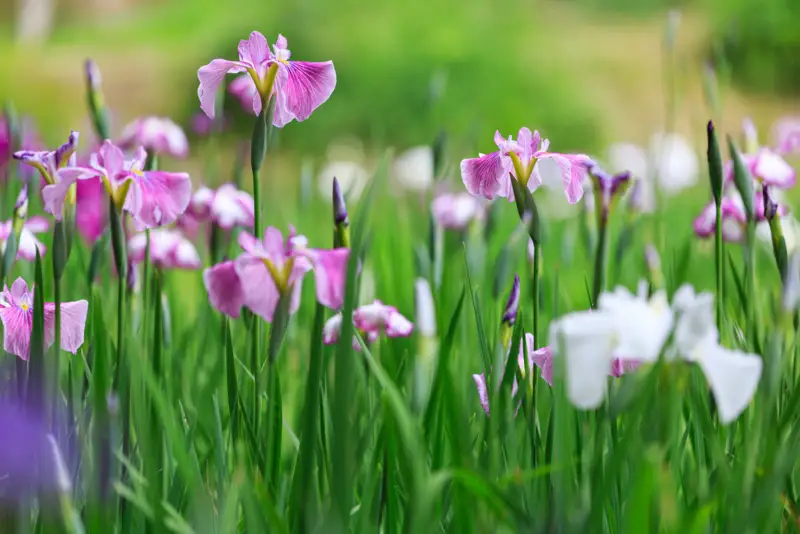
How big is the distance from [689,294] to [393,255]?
1.05m

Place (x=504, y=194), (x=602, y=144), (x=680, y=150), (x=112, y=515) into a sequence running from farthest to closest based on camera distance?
1. (x=602, y=144)
2. (x=680, y=150)
3. (x=504, y=194)
4. (x=112, y=515)

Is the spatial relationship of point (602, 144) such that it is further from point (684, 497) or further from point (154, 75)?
point (684, 497)

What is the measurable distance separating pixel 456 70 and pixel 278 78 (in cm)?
609

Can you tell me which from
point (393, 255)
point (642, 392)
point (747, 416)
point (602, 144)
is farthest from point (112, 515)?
point (602, 144)

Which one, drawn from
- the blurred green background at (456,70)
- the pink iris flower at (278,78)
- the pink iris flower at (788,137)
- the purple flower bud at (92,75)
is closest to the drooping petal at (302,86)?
the pink iris flower at (278,78)

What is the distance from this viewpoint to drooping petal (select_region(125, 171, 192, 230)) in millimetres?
702

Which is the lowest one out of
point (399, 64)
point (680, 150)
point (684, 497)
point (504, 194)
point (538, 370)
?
point (684, 497)

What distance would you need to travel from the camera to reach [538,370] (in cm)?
67

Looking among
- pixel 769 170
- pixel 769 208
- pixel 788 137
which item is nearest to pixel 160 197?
pixel 769 208

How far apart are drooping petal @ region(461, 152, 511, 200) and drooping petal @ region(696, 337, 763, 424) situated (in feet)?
1.01

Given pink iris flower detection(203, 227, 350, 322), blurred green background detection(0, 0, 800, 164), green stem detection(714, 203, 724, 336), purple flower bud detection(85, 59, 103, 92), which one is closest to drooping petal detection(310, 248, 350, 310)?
pink iris flower detection(203, 227, 350, 322)

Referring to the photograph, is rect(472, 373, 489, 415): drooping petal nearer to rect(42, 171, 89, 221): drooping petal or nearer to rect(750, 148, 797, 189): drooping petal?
rect(42, 171, 89, 221): drooping petal

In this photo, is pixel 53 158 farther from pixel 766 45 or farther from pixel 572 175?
pixel 766 45

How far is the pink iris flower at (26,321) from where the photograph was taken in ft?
2.38
